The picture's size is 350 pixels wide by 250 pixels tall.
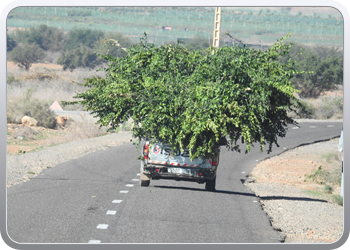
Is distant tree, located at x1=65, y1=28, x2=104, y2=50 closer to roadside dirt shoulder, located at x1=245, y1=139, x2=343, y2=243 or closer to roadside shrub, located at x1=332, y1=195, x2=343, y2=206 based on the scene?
roadside dirt shoulder, located at x1=245, y1=139, x2=343, y2=243

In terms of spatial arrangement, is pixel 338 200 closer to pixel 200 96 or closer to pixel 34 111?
pixel 200 96

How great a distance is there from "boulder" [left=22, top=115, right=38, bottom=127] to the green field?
9.35 metres

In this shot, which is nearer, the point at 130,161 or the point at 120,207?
the point at 120,207

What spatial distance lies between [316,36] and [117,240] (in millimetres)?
7832

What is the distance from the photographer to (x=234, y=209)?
1080cm

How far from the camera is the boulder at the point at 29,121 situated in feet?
67.7

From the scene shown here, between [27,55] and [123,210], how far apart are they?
13306mm

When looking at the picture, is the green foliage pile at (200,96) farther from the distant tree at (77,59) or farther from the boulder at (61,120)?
the distant tree at (77,59)

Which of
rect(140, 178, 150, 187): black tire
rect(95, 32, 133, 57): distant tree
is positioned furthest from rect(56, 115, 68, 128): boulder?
rect(140, 178, 150, 187): black tire

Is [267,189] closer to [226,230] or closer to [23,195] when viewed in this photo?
[226,230]

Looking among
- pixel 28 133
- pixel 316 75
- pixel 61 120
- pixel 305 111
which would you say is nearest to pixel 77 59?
pixel 61 120

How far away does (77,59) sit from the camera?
21.1 m

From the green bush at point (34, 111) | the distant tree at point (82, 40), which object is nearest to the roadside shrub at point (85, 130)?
the green bush at point (34, 111)
